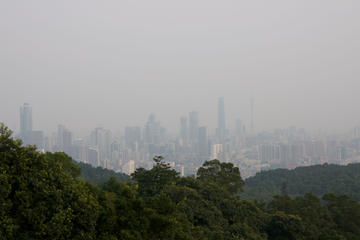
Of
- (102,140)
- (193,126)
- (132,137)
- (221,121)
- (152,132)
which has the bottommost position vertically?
(102,140)

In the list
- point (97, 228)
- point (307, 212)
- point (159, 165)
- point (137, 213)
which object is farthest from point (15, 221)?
point (307, 212)

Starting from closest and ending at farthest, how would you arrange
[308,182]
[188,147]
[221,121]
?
[308,182]
[188,147]
[221,121]

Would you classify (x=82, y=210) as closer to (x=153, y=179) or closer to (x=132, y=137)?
(x=153, y=179)

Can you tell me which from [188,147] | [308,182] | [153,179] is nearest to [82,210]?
[153,179]

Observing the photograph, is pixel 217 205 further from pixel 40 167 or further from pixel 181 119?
pixel 181 119

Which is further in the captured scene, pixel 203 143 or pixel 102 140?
pixel 203 143

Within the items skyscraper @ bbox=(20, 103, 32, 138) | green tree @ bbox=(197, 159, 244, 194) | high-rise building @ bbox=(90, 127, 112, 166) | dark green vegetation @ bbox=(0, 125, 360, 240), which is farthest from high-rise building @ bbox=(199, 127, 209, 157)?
dark green vegetation @ bbox=(0, 125, 360, 240)

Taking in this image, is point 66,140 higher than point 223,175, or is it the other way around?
point 66,140

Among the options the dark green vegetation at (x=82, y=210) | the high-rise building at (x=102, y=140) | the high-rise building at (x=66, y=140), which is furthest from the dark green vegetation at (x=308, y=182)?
the high-rise building at (x=102, y=140)
